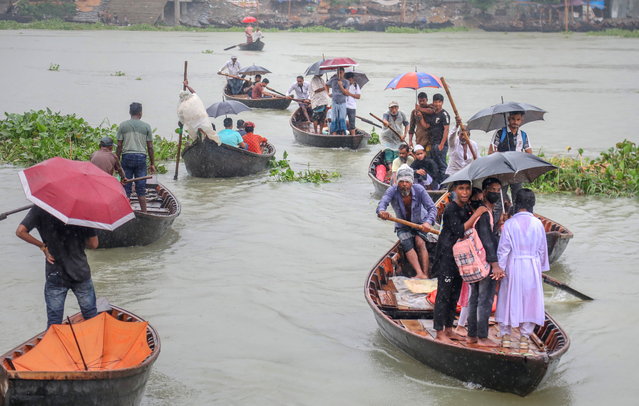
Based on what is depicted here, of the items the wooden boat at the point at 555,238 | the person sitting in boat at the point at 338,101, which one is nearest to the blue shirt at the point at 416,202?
the wooden boat at the point at 555,238

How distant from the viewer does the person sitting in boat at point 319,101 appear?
57.5 feet

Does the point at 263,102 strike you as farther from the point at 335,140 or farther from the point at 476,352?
the point at 476,352

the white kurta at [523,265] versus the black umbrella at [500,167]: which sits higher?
the black umbrella at [500,167]

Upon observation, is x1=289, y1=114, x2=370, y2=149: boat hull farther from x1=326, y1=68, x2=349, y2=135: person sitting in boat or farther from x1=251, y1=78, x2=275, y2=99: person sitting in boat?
x1=251, y1=78, x2=275, y2=99: person sitting in boat

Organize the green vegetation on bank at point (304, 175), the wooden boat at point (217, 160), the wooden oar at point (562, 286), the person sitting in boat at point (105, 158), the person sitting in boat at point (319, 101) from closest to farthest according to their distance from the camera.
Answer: the wooden oar at point (562, 286)
the person sitting in boat at point (105, 158)
the wooden boat at point (217, 160)
the green vegetation on bank at point (304, 175)
the person sitting in boat at point (319, 101)

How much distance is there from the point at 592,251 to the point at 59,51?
38.7 metres

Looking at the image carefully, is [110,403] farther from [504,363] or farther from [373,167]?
[373,167]

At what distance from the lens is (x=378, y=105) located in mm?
26094

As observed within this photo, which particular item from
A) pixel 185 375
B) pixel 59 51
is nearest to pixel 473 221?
pixel 185 375

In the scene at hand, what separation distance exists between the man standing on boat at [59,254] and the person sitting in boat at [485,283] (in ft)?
9.47

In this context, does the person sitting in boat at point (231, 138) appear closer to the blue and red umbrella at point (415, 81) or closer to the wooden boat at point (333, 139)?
the wooden boat at point (333, 139)

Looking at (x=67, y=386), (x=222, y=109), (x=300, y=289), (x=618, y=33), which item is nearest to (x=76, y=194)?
(x=67, y=386)

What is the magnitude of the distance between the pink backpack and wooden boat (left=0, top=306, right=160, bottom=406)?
2.38 metres

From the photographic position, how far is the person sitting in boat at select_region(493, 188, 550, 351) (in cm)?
631
